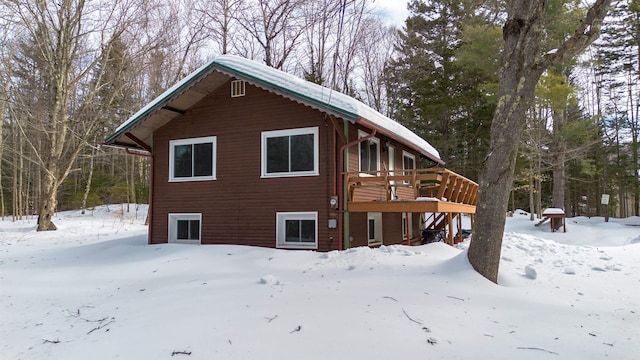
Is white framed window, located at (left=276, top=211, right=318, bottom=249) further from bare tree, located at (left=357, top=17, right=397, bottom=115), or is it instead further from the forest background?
bare tree, located at (left=357, top=17, right=397, bottom=115)

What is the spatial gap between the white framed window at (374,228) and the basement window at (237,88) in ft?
16.0

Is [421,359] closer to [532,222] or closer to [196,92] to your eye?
[196,92]

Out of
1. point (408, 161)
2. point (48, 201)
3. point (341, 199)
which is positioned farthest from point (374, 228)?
point (48, 201)

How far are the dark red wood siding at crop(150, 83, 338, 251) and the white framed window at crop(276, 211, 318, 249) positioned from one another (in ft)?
0.43

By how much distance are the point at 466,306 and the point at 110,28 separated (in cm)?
1991

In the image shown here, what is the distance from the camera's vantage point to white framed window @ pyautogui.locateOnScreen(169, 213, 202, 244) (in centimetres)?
1159

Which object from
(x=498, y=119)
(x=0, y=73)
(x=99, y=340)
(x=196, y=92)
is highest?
(x=0, y=73)

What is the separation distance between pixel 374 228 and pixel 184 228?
553 centimetres

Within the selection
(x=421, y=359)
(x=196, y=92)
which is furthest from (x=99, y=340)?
(x=196, y=92)

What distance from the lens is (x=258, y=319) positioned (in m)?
5.04

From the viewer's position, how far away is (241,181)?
10.9 meters

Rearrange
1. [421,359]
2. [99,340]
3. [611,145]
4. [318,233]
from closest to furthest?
[421,359], [99,340], [318,233], [611,145]

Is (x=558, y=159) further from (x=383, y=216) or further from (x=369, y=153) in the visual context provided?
(x=369, y=153)

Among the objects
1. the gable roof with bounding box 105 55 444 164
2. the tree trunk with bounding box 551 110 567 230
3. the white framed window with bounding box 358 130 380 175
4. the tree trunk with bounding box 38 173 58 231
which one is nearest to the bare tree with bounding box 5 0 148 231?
the tree trunk with bounding box 38 173 58 231
